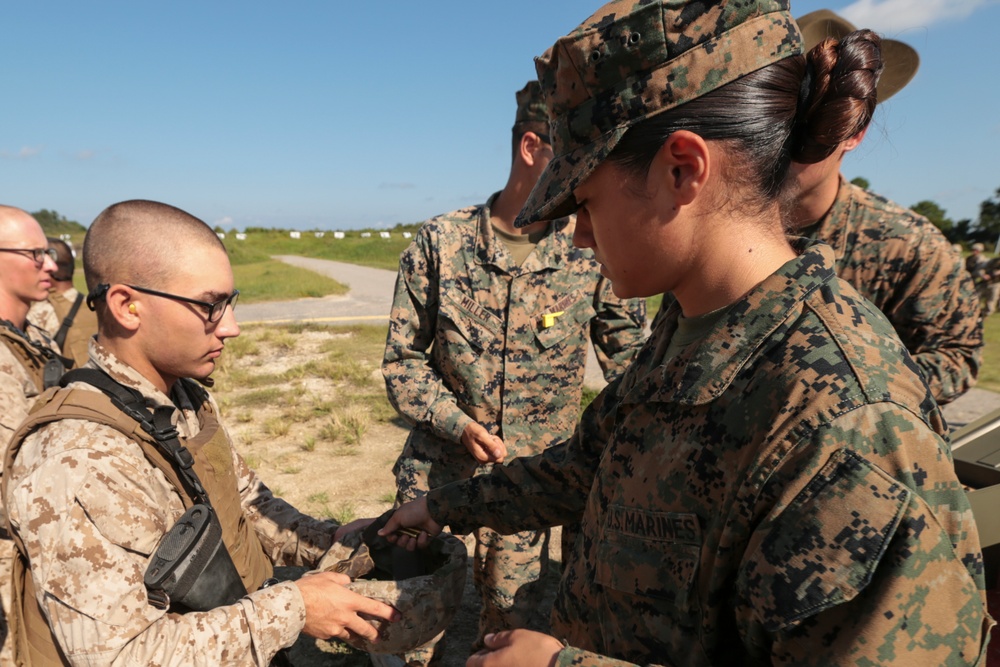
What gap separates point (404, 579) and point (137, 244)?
132cm

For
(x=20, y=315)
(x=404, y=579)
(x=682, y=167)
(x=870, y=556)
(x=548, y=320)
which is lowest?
(x=404, y=579)

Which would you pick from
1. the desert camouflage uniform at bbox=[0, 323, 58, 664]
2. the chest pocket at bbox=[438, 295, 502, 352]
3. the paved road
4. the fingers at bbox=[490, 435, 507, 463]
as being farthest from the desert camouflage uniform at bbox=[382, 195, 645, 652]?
the paved road

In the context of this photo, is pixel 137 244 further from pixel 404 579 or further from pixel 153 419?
pixel 404 579

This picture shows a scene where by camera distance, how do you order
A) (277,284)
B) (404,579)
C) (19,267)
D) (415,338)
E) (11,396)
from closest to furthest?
(404,579) < (11,396) < (415,338) < (19,267) < (277,284)

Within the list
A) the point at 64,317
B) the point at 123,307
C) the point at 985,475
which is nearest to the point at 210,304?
the point at 123,307

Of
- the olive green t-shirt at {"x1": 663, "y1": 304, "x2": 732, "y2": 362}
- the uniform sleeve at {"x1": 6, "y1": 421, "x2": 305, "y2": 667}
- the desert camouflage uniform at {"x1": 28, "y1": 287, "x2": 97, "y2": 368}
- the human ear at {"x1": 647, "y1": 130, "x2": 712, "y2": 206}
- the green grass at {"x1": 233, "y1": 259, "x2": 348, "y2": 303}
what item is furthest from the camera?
the green grass at {"x1": 233, "y1": 259, "x2": 348, "y2": 303}

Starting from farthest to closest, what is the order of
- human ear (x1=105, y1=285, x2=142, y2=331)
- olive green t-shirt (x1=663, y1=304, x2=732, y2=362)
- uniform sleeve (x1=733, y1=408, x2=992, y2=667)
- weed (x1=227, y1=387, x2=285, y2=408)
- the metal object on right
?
weed (x1=227, y1=387, x2=285, y2=408) → the metal object on right → human ear (x1=105, y1=285, x2=142, y2=331) → olive green t-shirt (x1=663, y1=304, x2=732, y2=362) → uniform sleeve (x1=733, y1=408, x2=992, y2=667)

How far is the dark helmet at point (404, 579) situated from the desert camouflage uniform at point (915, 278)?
1918mm

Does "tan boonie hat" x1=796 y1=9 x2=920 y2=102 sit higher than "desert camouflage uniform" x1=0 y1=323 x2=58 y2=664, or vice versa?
"tan boonie hat" x1=796 y1=9 x2=920 y2=102

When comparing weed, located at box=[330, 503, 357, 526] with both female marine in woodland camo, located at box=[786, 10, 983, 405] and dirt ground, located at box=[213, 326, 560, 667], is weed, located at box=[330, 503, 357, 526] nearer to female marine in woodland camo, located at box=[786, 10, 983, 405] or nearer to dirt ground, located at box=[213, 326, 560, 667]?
dirt ground, located at box=[213, 326, 560, 667]

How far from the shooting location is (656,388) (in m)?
1.40

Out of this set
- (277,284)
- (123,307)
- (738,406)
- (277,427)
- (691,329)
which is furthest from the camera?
(277,284)

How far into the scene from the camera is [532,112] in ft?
9.50

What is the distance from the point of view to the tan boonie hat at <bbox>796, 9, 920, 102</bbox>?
277 centimetres
